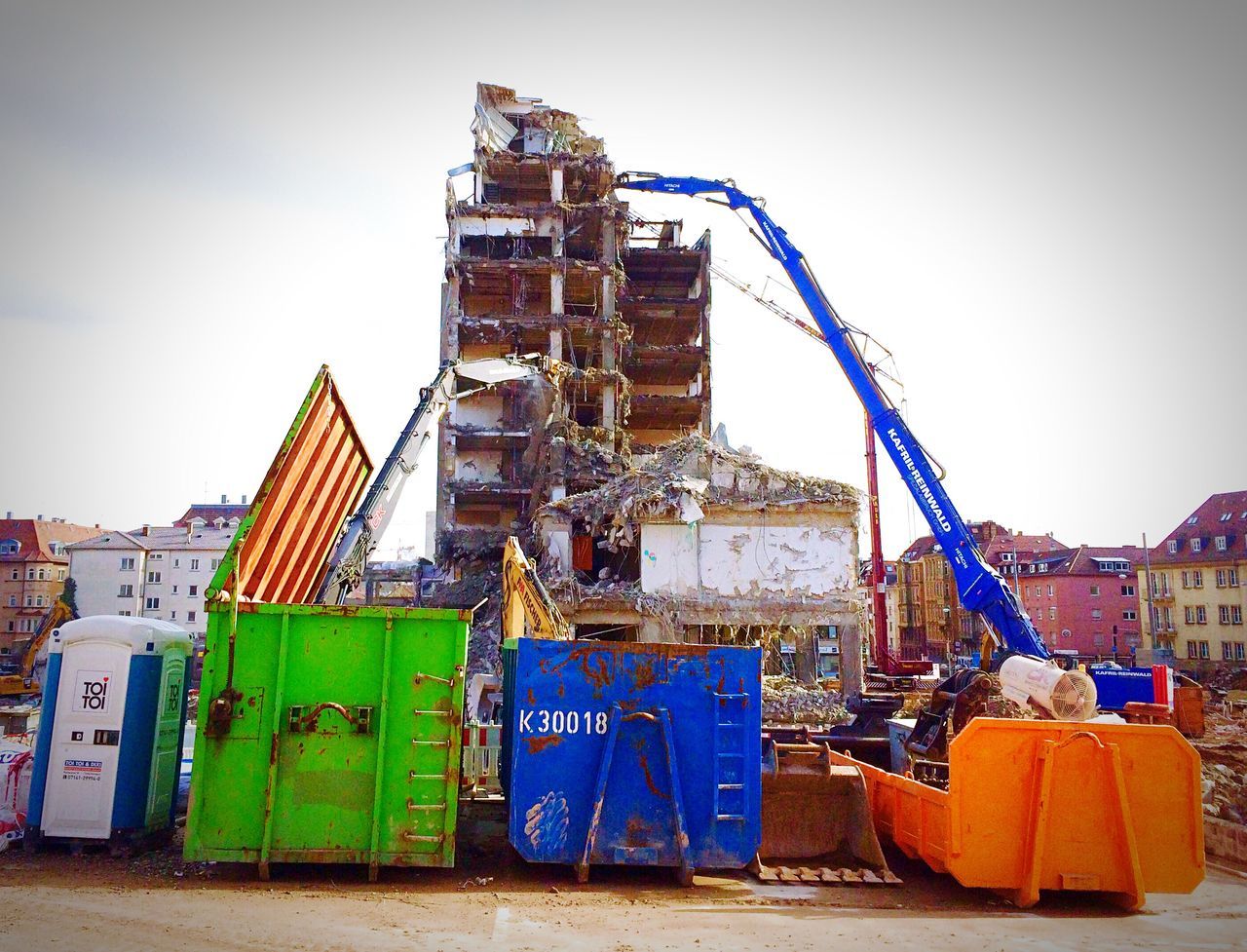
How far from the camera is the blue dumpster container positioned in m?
7.28

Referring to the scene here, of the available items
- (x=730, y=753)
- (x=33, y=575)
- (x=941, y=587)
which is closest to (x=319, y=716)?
(x=730, y=753)

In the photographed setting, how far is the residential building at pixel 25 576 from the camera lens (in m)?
62.0

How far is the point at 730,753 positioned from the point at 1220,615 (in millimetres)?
58782

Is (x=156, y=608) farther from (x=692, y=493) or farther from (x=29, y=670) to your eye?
(x=692, y=493)

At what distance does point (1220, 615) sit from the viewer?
53062 millimetres

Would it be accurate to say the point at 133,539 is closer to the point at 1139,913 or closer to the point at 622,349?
the point at 622,349

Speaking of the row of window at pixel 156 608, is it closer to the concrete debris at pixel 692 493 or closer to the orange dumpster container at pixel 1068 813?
the concrete debris at pixel 692 493

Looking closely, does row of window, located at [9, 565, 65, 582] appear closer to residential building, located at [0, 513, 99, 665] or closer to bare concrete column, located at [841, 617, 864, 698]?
residential building, located at [0, 513, 99, 665]

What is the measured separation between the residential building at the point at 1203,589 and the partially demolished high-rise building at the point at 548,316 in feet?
110

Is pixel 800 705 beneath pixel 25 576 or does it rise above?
beneath

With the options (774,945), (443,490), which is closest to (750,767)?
(774,945)

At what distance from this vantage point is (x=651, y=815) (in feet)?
24.1

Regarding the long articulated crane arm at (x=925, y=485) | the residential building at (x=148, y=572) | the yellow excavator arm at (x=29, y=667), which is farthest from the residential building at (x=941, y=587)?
the yellow excavator arm at (x=29, y=667)

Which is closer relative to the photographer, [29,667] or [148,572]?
[29,667]
